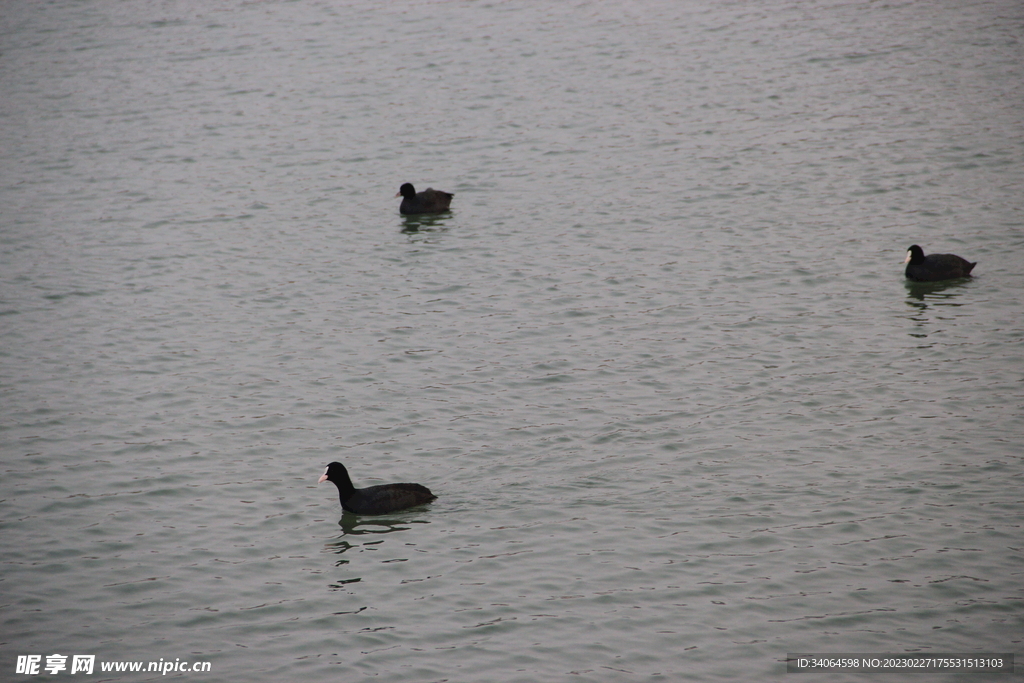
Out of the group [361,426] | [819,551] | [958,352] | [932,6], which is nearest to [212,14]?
[932,6]

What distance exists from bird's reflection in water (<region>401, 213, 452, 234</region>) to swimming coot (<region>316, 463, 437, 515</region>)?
36.4 feet

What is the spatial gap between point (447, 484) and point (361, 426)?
2.23 m

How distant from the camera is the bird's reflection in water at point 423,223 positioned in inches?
927

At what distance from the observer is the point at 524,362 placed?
1719 centimetres

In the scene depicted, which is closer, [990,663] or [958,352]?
[990,663]

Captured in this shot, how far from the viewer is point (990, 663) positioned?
10234mm

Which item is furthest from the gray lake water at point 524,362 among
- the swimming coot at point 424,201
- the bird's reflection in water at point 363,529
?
the swimming coot at point 424,201

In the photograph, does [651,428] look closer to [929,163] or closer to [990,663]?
[990,663]

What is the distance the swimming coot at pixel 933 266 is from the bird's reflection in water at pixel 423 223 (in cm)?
996

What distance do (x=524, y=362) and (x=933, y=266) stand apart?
802 cm

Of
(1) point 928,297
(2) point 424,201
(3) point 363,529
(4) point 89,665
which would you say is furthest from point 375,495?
(2) point 424,201

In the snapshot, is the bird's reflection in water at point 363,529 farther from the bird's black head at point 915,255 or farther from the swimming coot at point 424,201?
the swimming coot at point 424,201

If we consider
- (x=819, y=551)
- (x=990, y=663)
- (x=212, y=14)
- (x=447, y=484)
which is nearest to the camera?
(x=990, y=663)

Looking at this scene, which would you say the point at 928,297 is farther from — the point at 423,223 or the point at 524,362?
the point at 423,223
